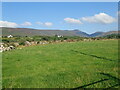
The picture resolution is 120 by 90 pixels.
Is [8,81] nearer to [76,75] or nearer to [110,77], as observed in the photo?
[76,75]

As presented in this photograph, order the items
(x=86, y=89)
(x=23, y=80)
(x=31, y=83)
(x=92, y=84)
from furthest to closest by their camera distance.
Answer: (x=23, y=80) < (x=31, y=83) < (x=92, y=84) < (x=86, y=89)

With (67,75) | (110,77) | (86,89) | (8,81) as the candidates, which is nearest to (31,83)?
(8,81)

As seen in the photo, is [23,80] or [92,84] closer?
[92,84]

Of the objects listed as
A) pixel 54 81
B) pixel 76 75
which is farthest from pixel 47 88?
pixel 76 75

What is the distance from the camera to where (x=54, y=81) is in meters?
8.94

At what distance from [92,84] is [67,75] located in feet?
7.11

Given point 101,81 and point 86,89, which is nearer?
point 86,89

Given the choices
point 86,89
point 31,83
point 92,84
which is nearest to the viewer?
point 86,89

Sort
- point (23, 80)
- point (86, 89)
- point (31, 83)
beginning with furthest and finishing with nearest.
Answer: point (23, 80) < point (31, 83) < point (86, 89)

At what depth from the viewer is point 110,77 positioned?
9.20m

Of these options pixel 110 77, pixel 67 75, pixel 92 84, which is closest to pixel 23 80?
pixel 67 75

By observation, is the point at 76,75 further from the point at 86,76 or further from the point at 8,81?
the point at 8,81

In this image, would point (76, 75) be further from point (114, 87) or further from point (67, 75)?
point (114, 87)

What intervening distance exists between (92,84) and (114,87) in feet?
3.45
